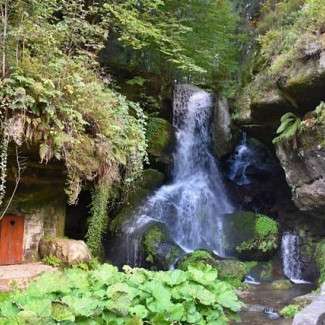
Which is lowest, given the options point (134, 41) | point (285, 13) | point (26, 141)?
point (26, 141)

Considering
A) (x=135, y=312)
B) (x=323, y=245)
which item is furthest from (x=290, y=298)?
(x=135, y=312)

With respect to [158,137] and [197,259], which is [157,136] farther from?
[197,259]

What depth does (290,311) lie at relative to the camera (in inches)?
319

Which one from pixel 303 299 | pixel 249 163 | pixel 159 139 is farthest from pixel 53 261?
pixel 249 163

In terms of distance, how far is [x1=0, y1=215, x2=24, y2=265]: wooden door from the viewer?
357 inches

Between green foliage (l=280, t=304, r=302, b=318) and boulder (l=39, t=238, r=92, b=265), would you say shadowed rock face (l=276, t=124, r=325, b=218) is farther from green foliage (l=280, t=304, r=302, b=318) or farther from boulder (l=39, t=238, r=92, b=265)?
boulder (l=39, t=238, r=92, b=265)

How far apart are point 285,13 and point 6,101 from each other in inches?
374

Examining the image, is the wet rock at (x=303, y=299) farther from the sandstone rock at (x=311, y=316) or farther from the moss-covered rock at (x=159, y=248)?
the sandstone rock at (x=311, y=316)

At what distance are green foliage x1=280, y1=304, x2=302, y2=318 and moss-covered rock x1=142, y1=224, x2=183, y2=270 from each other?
3275 millimetres

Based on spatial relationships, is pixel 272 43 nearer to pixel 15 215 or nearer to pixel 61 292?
pixel 15 215

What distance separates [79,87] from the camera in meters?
7.46

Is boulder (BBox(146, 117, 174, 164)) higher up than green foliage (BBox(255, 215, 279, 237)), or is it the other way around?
boulder (BBox(146, 117, 174, 164))

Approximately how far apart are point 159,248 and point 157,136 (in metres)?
4.02

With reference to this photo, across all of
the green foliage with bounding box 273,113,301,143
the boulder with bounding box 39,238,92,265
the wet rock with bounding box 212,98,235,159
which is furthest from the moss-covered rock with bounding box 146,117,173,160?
the boulder with bounding box 39,238,92,265
